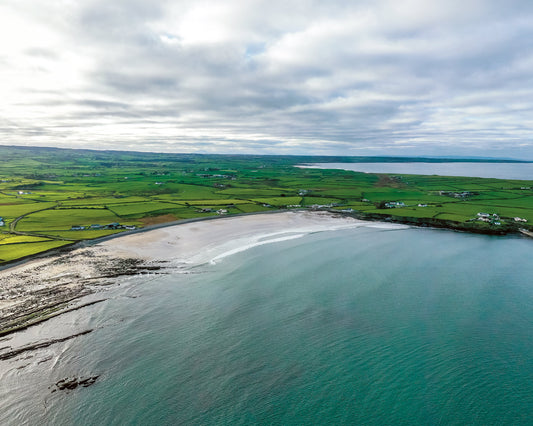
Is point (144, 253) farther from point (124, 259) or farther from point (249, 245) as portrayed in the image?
point (249, 245)

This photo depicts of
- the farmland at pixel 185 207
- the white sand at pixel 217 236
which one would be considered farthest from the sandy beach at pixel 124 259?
the farmland at pixel 185 207

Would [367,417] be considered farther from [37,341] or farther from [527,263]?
[527,263]

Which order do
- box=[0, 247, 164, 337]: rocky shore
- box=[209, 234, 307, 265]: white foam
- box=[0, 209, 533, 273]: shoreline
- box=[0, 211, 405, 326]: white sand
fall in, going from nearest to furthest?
box=[0, 247, 164, 337]: rocky shore, box=[0, 211, 405, 326]: white sand, box=[0, 209, 533, 273]: shoreline, box=[209, 234, 307, 265]: white foam

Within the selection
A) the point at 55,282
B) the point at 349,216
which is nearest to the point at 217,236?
the point at 55,282

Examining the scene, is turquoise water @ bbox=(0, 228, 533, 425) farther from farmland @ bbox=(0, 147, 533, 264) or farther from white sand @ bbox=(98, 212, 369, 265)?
farmland @ bbox=(0, 147, 533, 264)

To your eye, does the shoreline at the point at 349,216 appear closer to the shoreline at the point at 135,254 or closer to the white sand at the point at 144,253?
the shoreline at the point at 135,254

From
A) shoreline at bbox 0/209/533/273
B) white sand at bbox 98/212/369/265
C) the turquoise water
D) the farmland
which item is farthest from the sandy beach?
the farmland

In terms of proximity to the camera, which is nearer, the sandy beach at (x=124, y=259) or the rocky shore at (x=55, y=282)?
the rocky shore at (x=55, y=282)
